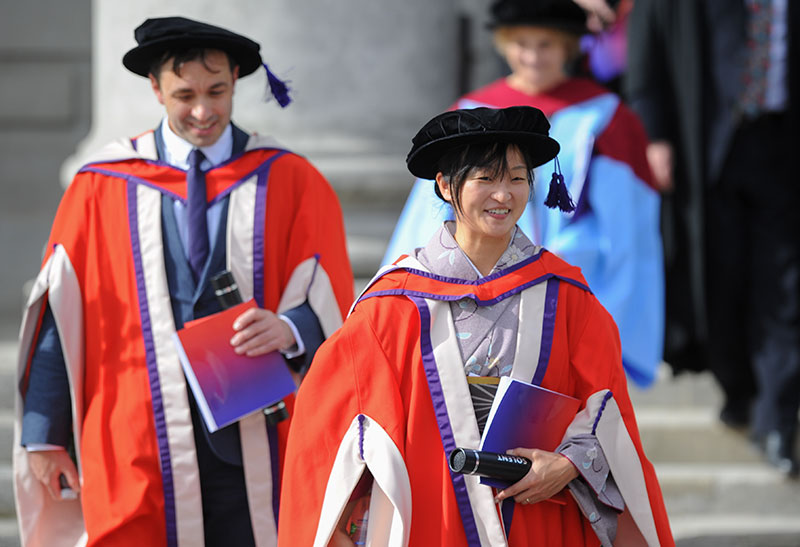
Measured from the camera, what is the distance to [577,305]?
307cm

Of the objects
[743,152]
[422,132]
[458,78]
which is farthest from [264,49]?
[422,132]

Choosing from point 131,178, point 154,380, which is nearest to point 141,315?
point 154,380

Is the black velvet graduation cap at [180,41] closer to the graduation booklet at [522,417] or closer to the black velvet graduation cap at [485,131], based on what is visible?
the black velvet graduation cap at [485,131]

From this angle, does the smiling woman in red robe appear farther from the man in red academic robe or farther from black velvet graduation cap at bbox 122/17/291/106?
black velvet graduation cap at bbox 122/17/291/106

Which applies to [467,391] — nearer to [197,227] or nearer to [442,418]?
[442,418]

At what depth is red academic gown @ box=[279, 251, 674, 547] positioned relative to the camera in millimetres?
2949

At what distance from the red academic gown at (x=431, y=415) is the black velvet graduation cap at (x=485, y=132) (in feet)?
0.83

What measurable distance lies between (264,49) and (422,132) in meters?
2.96

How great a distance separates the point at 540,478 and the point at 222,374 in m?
1.08

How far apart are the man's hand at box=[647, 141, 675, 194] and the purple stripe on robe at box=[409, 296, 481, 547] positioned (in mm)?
3533

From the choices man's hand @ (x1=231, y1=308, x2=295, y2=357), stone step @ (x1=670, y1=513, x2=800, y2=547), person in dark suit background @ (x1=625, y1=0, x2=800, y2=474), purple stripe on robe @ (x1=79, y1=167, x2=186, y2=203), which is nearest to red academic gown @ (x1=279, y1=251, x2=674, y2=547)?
man's hand @ (x1=231, y1=308, x2=295, y2=357)

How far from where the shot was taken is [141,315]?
372 centimetres

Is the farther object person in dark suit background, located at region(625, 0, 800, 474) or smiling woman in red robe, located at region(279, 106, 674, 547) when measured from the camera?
person in dark suit background, located at region(625, 0, 800, 474)

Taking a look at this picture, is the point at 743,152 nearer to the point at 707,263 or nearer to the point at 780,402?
the point at 707,263
